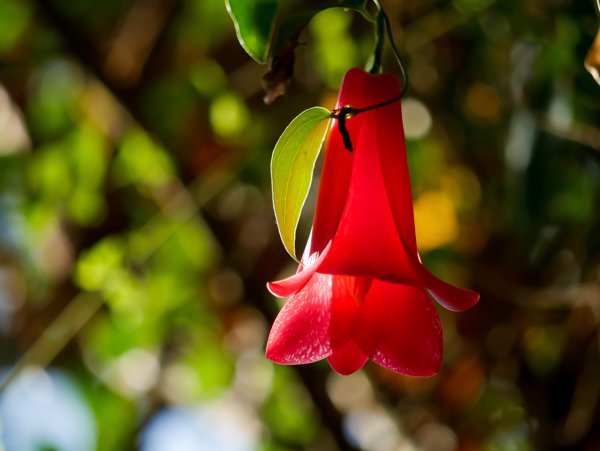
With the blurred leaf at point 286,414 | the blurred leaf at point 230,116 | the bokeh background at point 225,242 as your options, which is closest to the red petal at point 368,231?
the bokeh background at point 225,242

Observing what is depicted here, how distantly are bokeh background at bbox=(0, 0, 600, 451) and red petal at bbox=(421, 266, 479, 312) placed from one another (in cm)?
54

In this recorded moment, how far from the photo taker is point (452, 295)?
406mm

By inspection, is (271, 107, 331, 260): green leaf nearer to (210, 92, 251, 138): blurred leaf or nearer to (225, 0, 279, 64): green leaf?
(225, 0, 279, 64): green leaf

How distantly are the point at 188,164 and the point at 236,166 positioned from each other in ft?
0.29

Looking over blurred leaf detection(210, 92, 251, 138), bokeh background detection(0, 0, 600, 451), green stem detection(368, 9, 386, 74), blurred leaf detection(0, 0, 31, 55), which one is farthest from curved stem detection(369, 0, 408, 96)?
blurred leaf detection(0, 0, 31, 55)

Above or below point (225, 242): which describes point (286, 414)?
below

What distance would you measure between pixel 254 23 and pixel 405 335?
168mm

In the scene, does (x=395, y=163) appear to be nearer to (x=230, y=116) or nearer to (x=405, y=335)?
(x=405, y=335)

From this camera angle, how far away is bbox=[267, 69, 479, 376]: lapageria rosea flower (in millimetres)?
411

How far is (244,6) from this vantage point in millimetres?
415

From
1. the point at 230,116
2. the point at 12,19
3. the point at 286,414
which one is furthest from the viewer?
the point at 286,414

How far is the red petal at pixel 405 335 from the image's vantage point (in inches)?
16.7

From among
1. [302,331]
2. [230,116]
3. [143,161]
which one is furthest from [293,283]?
[143,161]

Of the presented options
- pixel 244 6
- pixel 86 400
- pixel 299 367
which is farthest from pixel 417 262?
pixel 86 400
